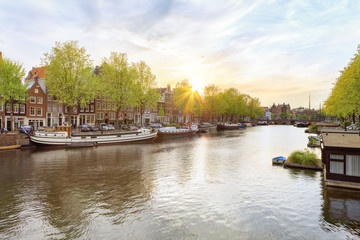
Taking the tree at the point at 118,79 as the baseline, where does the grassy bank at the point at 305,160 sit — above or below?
below

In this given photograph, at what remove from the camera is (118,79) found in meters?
62.2

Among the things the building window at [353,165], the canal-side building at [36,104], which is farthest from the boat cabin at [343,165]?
the canal-side building at [36,104]

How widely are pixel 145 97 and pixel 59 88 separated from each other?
24224mm

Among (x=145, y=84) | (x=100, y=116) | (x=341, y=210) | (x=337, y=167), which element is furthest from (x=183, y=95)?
(x=341, y=210)

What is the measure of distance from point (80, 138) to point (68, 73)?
52.3 feet

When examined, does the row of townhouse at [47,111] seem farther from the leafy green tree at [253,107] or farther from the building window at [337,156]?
the leafy green tree at [253,107]

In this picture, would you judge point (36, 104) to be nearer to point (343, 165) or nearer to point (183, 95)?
point (183, 95)

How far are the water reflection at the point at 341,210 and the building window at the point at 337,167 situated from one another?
1.58 m

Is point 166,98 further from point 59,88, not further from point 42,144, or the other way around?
point 42,144

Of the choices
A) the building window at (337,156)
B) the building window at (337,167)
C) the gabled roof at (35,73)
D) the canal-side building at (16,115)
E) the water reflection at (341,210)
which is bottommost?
the water reflection at (341,210)

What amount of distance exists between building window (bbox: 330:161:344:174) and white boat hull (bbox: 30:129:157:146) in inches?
1636

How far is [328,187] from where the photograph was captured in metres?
20.6

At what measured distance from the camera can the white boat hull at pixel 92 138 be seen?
4294 centimetres

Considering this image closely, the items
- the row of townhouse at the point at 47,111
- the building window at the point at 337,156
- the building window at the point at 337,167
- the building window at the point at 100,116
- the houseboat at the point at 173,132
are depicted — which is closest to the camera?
the building window at the point at 337,156
